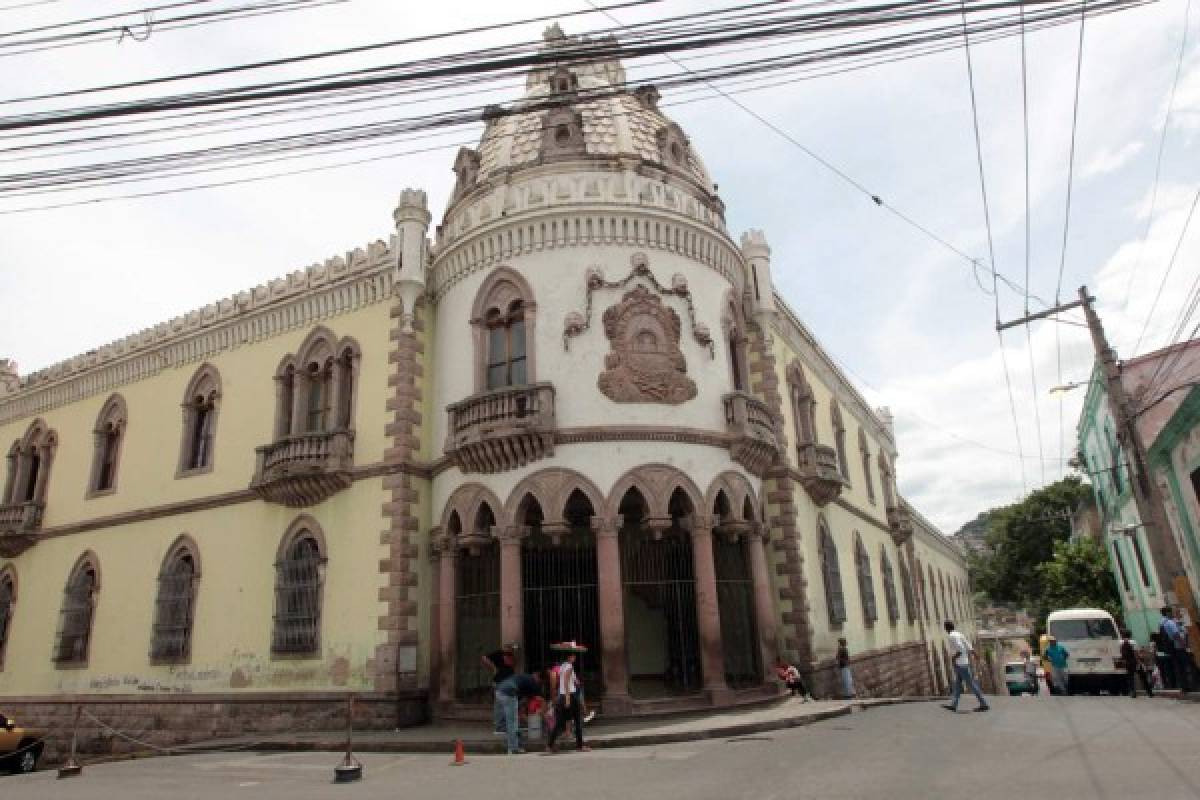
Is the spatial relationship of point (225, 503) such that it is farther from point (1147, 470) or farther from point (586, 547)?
point (1147, 470)

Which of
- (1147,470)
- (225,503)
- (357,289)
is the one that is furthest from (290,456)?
(1147,470)

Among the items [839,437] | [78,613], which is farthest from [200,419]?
[839,437]

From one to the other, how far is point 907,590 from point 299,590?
2394 centimetres

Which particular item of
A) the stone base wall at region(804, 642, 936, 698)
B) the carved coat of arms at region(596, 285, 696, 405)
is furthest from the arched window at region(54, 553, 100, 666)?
the stone base wall at region(804, 642, 936, 698)

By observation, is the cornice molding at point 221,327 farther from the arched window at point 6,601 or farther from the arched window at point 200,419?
the arched window at point 6,601

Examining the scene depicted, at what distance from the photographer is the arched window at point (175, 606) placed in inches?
728

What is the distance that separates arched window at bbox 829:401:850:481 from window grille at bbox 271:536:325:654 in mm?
17035

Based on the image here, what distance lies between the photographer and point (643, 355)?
15.8 metres

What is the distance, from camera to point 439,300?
60.3ft

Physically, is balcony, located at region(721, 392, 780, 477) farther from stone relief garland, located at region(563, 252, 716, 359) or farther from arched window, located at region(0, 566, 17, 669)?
arched window, located at region(0, 566, 17, 669)

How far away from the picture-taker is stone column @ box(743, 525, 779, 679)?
15945 millimetres

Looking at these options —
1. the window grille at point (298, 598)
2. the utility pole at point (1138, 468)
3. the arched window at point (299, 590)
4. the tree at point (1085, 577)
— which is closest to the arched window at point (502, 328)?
the arched window at point (299, 590)

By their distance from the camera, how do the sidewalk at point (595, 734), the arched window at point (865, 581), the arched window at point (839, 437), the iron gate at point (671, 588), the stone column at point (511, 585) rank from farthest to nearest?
1. the arched window at point (839, 437)
2. the arched window at point (865, 581)
3. the iron gate at point (671, 588)
4. the stone column at point (511, 585)
5. the sidewalk at point (595, 734)

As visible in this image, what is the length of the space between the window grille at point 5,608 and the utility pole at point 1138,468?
29811 millimetres
